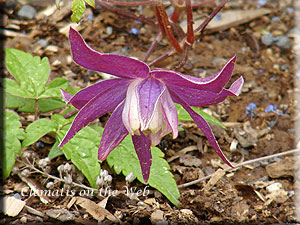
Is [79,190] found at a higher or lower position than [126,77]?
lower

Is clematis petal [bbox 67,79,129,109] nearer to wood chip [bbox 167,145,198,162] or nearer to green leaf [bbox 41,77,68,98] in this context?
green leaf [bbox 41,77,68,98]

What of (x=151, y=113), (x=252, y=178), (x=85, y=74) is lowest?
(x=252, y=178)

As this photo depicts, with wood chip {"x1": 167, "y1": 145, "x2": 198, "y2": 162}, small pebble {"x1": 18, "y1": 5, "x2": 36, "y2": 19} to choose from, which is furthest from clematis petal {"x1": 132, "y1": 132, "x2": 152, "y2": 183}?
small pebble {"x1": 18, "y1": 5, "x2": 36, "y2": 19}

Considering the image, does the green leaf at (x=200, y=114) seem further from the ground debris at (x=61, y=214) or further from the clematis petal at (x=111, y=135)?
the ground debris at (x=61, y=214)

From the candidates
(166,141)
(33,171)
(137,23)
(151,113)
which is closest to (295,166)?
(166,141)

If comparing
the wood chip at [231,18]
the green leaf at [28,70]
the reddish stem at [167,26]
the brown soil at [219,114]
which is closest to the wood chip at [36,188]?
the brown soil at [219,114]

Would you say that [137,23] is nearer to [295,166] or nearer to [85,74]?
[85,74]
